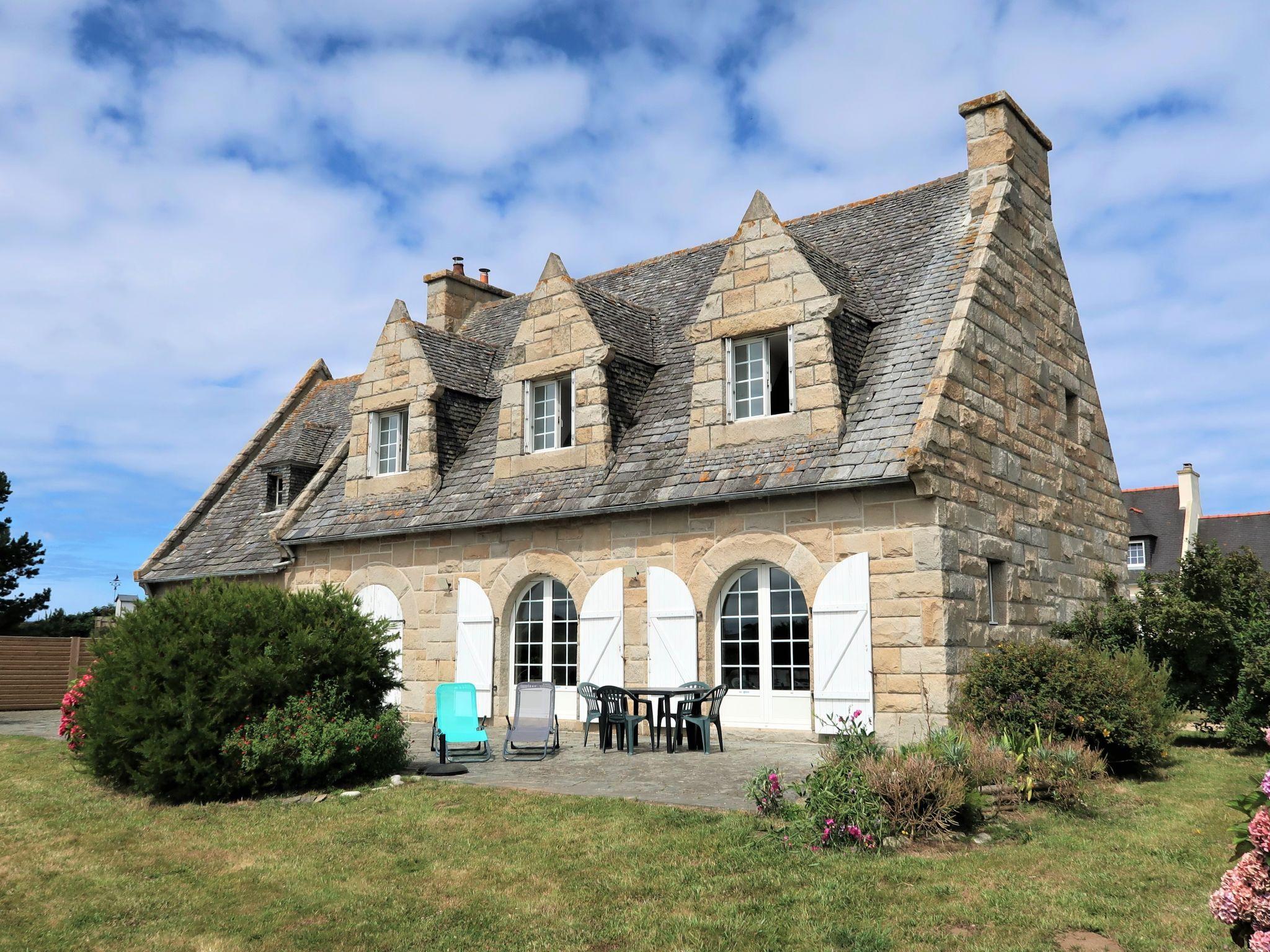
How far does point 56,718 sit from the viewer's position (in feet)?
61.9

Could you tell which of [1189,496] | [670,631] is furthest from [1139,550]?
[670,631]

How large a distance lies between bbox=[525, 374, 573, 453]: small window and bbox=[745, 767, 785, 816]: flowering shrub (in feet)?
27.8

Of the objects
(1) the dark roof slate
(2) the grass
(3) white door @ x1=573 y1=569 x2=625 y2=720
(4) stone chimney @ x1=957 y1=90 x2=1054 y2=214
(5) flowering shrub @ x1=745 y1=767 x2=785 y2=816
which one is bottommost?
(2) the grass

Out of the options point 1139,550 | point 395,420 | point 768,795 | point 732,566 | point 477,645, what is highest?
point 395,420

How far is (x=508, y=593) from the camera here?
14617 mm

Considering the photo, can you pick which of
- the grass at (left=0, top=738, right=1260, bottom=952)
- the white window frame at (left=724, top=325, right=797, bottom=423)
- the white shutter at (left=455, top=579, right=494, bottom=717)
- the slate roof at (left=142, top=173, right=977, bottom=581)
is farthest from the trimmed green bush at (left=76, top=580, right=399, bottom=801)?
the white window frame at (left=724, top=325, right=797, bottom=423)

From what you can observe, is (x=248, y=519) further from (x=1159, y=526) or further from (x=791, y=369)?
(x=1159, y=526)

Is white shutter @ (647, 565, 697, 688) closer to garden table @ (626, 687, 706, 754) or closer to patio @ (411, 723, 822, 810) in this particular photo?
patio @ (411, 723, 822, 810)

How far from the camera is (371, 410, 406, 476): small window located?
17312 millimetres

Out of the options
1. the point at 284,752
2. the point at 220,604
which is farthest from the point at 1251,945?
the point at 220,604

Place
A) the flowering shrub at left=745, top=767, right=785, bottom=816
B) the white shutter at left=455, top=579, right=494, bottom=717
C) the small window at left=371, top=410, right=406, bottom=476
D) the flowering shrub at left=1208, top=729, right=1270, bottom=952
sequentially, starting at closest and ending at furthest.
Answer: the flowering shrub at left=1208, top=729, right=1270, bottom=952 < the flowering shrub at left=745, top=767, right=785, bottom=816 < the white shutter at left=455, top=579, right=494, bottom=717 < the small window at left=371, top=410, right=406, bottom=476

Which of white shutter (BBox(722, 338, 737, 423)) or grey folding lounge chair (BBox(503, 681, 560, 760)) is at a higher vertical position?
white shutter (BBox(722, 338, 737, 423))

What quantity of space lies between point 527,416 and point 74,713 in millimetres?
7252

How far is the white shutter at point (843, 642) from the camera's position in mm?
11203
